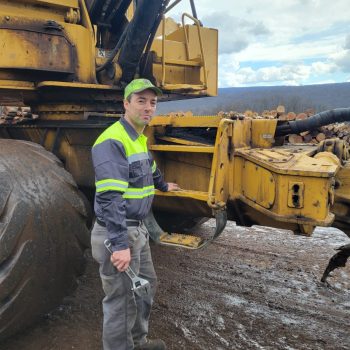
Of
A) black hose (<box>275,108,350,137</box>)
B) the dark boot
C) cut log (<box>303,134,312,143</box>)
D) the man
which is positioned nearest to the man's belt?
the man

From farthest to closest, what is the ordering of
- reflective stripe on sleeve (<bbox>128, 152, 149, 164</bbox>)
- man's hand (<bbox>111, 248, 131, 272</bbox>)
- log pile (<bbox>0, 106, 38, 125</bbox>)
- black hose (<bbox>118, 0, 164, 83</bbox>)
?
log pile (<bbox>0, 106, 38, 125</bbox>) < black hose (<bbox>118, 0, 164, 83</bbox>) < reflective stripe on sleeve (<bbox>128, 152, 149, 164</bbox>) < man's hand (<bbox>111, 248, 131, 272</bbox>)

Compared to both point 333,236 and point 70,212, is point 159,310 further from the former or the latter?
point 333,236

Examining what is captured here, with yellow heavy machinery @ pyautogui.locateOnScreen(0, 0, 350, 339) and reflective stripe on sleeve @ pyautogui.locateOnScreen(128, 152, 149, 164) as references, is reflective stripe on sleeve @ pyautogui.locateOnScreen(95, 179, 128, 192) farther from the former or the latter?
yellow heavy machinery @ pyautogui.locateOnScreen(0, 0, 350, 339)

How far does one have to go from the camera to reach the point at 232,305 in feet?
12.7

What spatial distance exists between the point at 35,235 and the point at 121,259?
0.63 metres

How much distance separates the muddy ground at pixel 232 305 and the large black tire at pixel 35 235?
0.52 meters

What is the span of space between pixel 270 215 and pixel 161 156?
3.24 feet

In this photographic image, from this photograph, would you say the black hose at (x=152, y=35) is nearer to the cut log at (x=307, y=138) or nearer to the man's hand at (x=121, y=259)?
the man's hand at (x=121, y=259)

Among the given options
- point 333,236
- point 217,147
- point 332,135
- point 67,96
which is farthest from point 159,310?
point 332,135

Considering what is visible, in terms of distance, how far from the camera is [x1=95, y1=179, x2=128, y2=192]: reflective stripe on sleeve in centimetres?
237

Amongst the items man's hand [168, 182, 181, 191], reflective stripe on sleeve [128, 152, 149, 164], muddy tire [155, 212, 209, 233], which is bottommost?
muddy tire [155, 212, 209, 233]

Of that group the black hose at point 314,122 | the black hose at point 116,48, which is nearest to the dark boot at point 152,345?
the black hose at point 314,122

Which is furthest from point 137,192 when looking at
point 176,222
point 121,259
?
point 176,222

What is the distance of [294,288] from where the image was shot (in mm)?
4289
